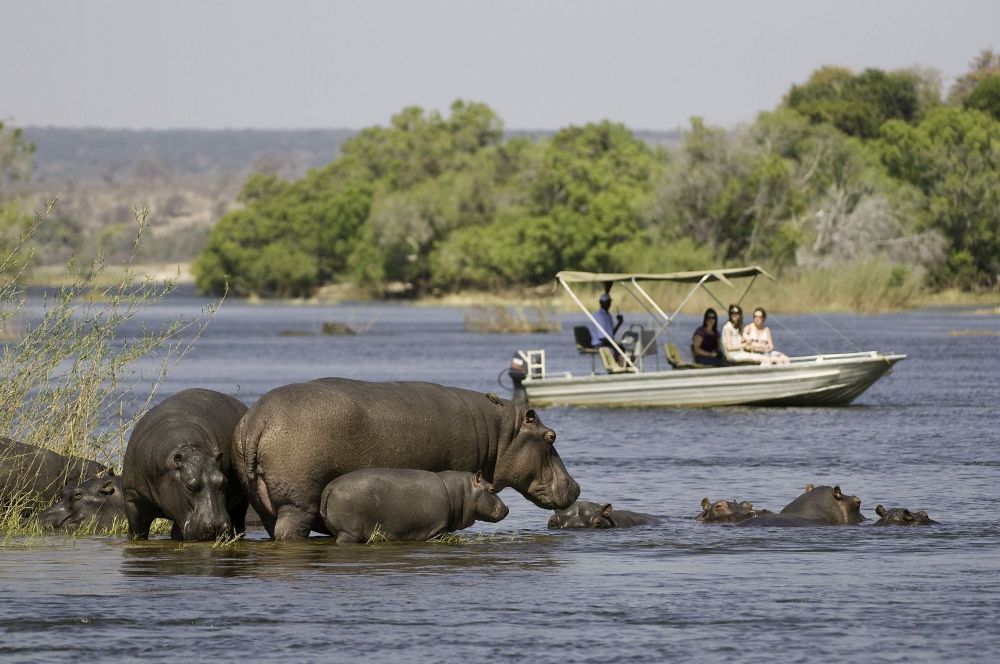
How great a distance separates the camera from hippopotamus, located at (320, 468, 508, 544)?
13.0 metres

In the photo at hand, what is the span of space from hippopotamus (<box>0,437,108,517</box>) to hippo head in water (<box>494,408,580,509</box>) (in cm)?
336

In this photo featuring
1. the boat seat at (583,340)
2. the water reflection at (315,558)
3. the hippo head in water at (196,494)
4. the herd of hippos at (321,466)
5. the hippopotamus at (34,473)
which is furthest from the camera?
the boat seat at (583,340)

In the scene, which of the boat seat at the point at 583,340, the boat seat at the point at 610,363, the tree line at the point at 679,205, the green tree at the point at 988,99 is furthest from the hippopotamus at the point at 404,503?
the green tree at the point at 988,99

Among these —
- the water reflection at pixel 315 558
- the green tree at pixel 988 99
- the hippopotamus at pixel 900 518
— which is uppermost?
the green tree at pixel 988 99

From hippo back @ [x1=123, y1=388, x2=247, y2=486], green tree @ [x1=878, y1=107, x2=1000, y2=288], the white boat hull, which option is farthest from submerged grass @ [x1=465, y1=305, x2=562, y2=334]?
hippo back @ [x1=123, y1=388, x2=247, y2=486]

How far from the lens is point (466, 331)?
72.6m

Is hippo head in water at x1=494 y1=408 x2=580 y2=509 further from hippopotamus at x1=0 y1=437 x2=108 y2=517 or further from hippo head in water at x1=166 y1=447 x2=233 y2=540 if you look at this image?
hippopotamus at x1=0 y1=437 x2=108 y2=517

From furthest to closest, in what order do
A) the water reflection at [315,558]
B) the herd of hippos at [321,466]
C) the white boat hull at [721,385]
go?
the white boat hull at [721,385]
the herd of hippos at [321,466]
the water reflection at [315,558]

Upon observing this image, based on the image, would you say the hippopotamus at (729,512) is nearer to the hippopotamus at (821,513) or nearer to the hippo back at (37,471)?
the hippopotamus at (821,513)

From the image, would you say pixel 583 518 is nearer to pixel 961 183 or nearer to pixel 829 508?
pixel 829 508

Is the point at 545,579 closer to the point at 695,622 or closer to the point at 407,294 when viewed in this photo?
the point at 695,622

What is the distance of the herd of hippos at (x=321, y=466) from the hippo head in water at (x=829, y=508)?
220cm

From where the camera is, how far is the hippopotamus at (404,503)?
13.0m

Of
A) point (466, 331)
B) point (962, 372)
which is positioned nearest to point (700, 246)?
point (466, 331)
